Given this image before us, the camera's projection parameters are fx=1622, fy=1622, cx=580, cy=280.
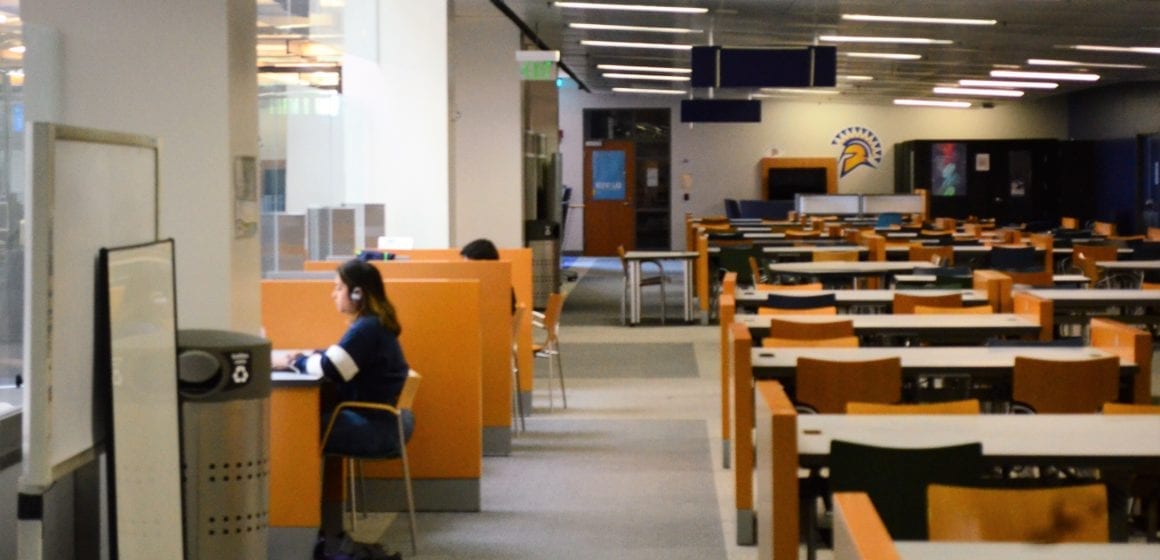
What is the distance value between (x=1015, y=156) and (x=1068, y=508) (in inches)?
1174

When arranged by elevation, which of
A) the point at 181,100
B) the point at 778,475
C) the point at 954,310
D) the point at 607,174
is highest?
the point at 607,174

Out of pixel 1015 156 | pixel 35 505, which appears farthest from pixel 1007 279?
pixel 1015 156

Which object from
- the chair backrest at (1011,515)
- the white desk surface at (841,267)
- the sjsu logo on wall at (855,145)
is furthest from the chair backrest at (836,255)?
the sjsu logo on wall at (855,145)

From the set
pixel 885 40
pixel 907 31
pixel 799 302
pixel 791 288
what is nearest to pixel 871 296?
pixel 799 302

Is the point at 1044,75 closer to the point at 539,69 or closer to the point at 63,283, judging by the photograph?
the point at 539,69

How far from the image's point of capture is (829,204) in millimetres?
30531

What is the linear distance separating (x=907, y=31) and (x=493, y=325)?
10.7 m

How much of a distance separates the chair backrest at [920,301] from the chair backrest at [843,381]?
2677mm

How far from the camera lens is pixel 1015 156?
3231 cm

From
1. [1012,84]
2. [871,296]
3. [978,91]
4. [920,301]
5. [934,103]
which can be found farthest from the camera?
[934,103]

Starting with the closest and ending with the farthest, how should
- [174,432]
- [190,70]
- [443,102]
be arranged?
[174,432] < [190,70] < [443,102]

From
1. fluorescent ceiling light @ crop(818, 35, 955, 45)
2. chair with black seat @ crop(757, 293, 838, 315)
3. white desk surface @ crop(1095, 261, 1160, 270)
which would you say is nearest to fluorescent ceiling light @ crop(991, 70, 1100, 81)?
fluorescent ceiling light @ crop(818, 35, 955, 45)

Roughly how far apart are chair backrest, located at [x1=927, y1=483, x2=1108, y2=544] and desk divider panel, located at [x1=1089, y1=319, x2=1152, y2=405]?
2903 millimetres

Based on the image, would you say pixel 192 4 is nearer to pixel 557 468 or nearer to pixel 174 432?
pixel 174 432
